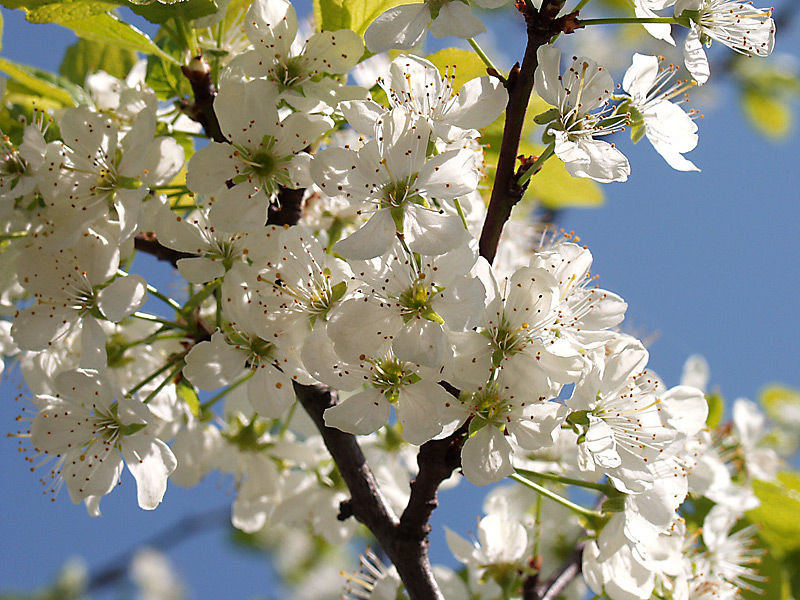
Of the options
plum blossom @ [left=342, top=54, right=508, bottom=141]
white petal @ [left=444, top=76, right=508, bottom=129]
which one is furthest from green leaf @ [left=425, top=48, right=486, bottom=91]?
white petal @ [left=444, top=76, right=508, bottom=129]

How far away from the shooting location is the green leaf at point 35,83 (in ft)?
5.21

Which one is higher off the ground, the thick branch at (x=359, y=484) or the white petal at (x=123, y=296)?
the white petal at (x=123, y=296)

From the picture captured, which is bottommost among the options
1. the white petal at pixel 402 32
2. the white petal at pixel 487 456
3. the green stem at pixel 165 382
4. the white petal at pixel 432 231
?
the green stem at pixel 165 382

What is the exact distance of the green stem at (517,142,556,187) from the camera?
111 cm

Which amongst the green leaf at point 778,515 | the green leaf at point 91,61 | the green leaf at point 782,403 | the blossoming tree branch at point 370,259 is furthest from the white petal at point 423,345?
the green leaf at point 782,403

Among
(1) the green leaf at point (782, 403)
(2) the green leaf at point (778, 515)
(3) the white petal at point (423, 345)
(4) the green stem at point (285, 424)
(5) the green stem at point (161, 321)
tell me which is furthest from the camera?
(1) the green leaf at point (782, 403)

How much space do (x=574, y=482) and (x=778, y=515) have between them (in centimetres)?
112

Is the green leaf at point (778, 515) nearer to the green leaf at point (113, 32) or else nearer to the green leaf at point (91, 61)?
the green leaf at point (113, 32)

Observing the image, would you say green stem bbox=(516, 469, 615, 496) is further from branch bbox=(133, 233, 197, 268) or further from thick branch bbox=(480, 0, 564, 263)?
branch bbox=(133, 233, 197, 268)

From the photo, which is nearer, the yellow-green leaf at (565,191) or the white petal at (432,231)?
the white petal at (432,231)

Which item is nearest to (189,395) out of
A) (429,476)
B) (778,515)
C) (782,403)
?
(429,476)

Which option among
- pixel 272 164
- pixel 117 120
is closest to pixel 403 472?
pixel 272 164

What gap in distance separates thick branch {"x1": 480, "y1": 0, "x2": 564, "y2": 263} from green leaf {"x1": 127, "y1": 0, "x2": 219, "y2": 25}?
530mm

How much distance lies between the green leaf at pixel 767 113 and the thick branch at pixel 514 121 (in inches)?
118
